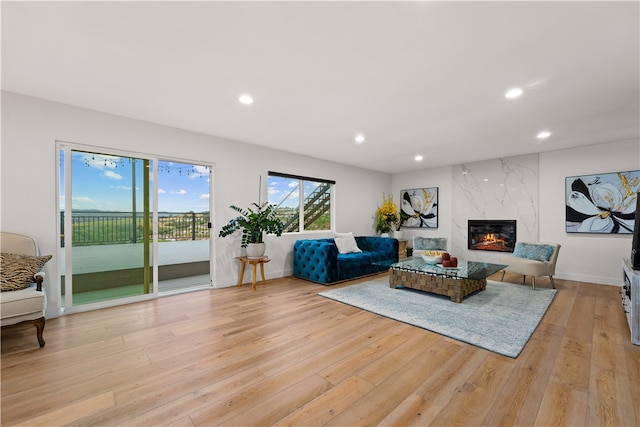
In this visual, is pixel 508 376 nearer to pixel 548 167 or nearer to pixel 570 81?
pixel 570 81

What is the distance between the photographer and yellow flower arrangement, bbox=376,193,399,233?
23.0 ft

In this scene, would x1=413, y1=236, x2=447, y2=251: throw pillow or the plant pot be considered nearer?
the plant pot

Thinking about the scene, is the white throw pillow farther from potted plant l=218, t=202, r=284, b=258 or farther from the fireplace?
the fireplace

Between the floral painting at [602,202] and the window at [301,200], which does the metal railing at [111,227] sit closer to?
the window at [301,200]

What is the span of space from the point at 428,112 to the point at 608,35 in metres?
1.57

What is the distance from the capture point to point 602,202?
4453 mm

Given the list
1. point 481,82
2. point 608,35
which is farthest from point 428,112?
point 608,35

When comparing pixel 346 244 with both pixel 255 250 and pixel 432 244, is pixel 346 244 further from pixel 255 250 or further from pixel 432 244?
pixel 255 250

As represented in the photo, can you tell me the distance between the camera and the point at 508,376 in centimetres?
189

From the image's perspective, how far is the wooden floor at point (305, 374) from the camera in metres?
1.53

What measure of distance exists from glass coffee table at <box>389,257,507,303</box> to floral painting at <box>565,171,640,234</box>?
2220 mm

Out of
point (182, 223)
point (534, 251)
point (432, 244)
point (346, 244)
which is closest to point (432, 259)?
point (432, 244)

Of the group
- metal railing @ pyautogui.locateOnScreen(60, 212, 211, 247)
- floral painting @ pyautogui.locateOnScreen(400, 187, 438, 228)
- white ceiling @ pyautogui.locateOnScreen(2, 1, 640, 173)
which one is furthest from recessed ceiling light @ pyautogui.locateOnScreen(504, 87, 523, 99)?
metal railing @ pyautogui.locateOnScreen(60, 212, 211, 247)

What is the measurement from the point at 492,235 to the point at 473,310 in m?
3.30
